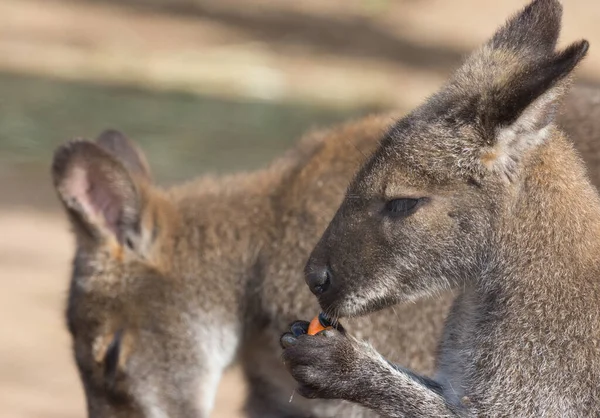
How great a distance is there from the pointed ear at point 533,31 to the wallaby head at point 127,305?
2.10 meters

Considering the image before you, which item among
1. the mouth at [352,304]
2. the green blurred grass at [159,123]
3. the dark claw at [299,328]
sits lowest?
the dark claw at [299,328]

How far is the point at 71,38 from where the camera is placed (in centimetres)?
1524

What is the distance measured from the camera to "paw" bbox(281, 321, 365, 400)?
4020 millimetres

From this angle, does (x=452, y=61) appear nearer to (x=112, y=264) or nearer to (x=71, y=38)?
(x=71, y=38)

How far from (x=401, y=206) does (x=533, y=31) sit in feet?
2.57

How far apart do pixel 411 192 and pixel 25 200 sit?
278 inches

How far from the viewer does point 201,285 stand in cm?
582

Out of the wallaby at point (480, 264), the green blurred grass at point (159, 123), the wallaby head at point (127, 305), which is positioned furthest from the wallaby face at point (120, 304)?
the green blurred grass at point (159, 123)

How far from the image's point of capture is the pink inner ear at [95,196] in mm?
5656

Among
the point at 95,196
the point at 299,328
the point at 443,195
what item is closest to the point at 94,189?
the point at 95,196

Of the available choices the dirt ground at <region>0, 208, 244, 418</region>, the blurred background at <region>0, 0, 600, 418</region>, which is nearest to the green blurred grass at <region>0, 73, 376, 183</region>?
the blurred background at <region>0, 0, 600, 418</region>

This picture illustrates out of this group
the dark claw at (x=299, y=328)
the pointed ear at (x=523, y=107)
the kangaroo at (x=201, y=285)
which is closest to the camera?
the pointed ear at (x=523, y=107)

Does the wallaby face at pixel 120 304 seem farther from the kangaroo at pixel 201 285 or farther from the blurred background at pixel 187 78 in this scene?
the blurred background at pixel 187 78

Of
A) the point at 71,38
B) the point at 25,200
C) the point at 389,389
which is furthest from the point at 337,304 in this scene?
the point at 71,38
